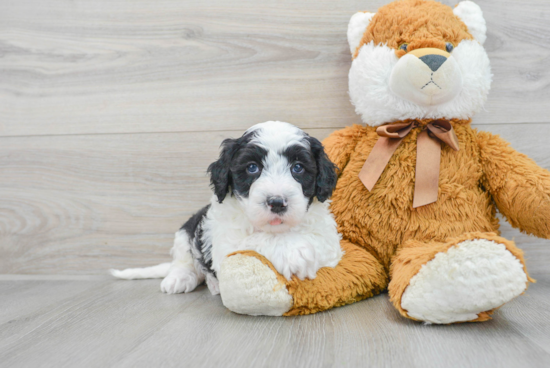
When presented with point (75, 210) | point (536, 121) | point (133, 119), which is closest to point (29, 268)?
point (75, 210)

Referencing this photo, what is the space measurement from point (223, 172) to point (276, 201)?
0.69ft

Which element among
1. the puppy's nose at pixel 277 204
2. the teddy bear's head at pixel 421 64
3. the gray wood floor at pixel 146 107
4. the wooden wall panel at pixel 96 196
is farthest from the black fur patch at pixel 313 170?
the wooden wall panel at pixel 96 196

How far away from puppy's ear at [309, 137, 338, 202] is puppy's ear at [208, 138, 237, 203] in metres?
0.24

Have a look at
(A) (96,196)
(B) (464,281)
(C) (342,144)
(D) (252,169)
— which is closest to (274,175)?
(D) (252,169)

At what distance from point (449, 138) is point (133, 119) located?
1292 mm

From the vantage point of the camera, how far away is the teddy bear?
1.21 metres

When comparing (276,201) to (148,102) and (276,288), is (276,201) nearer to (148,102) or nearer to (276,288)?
(276,288)

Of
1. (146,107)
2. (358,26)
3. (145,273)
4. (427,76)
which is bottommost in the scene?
(145,273)

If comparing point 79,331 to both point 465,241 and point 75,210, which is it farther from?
point 465,241

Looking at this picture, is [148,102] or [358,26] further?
[148,102]

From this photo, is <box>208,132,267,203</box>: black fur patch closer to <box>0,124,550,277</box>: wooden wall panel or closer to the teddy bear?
the teddy bear

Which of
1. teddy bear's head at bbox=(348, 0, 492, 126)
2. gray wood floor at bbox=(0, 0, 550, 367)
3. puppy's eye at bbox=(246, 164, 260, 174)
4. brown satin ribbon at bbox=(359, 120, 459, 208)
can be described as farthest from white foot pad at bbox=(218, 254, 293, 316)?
teddy bear's head at bbox=(348, 0, 492, 126)

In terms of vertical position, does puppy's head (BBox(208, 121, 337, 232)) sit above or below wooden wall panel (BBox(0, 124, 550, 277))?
above

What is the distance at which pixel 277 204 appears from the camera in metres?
1.06
